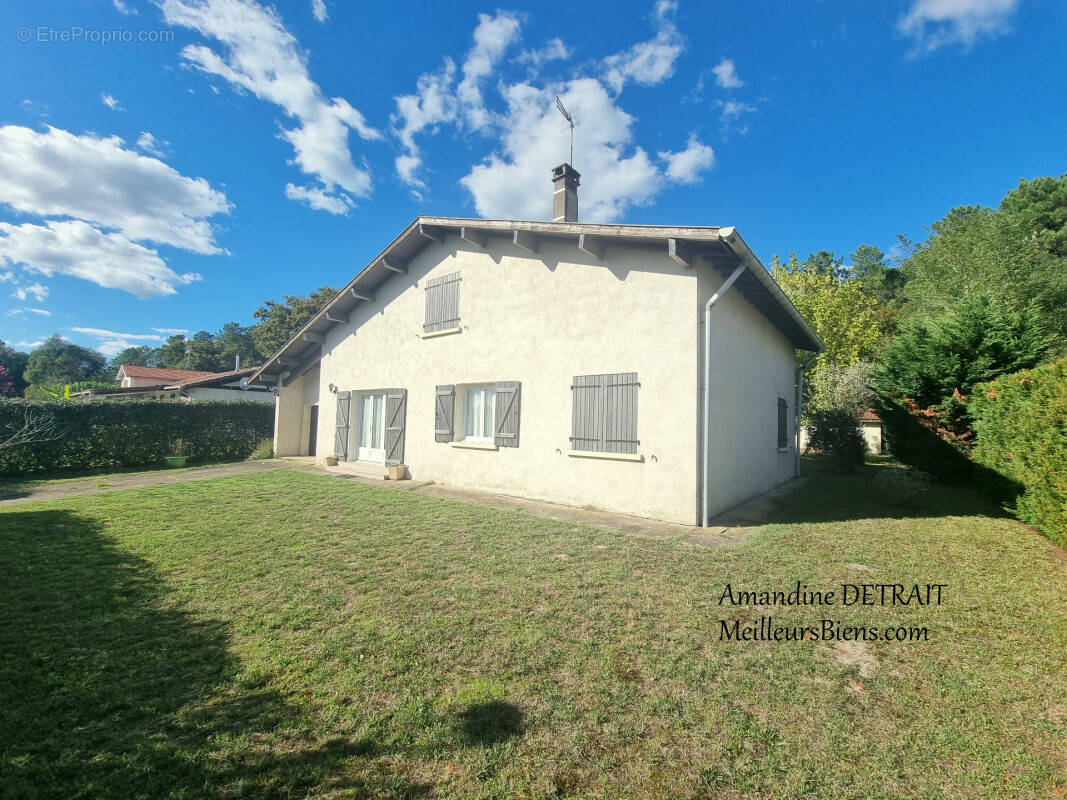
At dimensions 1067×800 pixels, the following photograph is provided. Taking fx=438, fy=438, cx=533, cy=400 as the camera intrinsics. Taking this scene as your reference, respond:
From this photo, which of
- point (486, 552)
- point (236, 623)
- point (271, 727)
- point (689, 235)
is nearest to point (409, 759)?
point (271, 727)

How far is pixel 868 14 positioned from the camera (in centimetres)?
787

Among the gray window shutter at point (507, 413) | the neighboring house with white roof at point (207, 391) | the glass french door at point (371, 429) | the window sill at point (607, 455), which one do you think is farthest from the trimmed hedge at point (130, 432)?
the window sill at point (607, 455)

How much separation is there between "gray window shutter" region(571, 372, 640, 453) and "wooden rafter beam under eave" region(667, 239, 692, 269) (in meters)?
1.76

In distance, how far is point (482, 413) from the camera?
9281 millimetres

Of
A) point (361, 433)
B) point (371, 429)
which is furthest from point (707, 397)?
point (361, 433)

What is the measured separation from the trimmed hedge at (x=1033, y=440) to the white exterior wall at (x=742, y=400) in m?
3.53

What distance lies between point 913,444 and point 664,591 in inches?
405

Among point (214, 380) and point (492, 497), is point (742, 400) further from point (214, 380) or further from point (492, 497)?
point (214, 380)

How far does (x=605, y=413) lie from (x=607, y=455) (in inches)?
26.6

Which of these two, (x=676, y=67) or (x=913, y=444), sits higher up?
(x=676, y=67)

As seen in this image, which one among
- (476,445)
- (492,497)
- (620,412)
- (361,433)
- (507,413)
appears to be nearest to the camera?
(620,412)

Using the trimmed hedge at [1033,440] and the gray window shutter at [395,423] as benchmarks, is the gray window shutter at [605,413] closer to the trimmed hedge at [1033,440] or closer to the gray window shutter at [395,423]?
the trimmed hedge at [1033,440]

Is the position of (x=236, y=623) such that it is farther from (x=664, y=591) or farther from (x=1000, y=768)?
(x=1000, y=768)

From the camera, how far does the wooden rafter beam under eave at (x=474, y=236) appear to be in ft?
29.2
